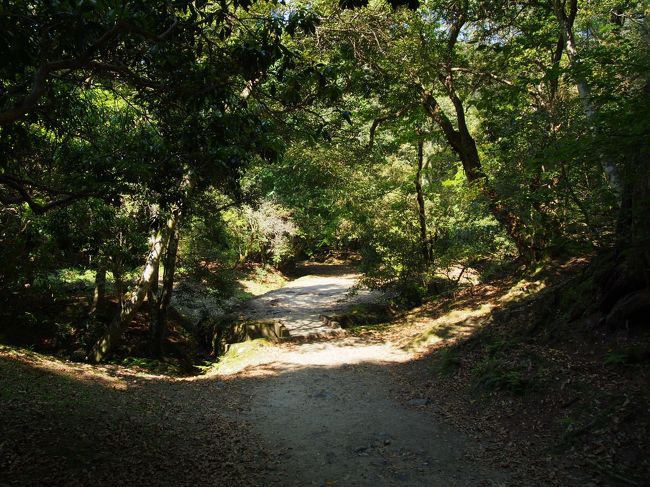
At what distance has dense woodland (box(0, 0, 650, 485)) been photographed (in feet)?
15.6

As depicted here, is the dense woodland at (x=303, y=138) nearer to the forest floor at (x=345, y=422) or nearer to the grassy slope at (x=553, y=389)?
the grassy slope at (x=553, y=389)

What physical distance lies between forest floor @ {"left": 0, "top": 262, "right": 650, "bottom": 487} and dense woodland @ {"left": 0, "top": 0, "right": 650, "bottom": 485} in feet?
4.81

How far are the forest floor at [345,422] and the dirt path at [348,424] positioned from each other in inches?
1.2

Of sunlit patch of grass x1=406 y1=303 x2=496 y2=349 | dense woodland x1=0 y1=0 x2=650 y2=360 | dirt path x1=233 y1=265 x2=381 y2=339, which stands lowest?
sunlit patch of grass x1=406 y1=303 x2=496 y2=349

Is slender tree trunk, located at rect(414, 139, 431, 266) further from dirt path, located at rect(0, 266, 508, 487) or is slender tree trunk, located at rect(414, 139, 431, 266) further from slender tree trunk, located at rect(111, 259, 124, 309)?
slender tree trunk, located at rect(111, 259, 124, 309)

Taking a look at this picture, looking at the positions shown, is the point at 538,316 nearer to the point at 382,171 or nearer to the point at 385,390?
the point at 385,390

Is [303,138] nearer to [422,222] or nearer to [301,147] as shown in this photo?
[301,147]

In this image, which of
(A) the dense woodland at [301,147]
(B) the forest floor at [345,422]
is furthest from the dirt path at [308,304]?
(B) the forest floor at [345,422]

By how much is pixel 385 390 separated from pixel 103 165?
6.34 meters

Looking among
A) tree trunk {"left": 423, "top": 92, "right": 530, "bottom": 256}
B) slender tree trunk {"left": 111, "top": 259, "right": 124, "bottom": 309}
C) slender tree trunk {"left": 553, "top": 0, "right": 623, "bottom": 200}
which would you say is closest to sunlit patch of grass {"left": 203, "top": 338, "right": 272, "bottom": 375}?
slender tree trunk {"left": 111, "top": 259, "right": 124, "bottom": 309}

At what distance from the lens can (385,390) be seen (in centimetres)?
873

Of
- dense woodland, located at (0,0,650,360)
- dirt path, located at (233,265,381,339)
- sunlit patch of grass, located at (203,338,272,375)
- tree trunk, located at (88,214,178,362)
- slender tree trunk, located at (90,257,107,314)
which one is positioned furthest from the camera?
dirt path, located at (233,265,381,339)

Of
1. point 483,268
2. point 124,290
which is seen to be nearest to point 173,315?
point 124,290

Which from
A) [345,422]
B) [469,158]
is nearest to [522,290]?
[469,158]
